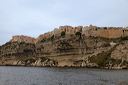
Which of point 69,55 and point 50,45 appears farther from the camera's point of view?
point 50,45

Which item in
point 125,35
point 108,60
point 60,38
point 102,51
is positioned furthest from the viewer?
point 60,38

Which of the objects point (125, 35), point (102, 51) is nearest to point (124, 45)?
point (102, 51)

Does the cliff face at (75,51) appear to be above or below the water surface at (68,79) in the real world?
above

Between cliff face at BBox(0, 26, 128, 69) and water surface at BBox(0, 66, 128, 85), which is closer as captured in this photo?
water surface at BBox(0, 66, 128, 85)

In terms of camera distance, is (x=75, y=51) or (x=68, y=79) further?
(x=75, y=51)

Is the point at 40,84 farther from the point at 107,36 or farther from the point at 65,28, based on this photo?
the point at 65,28

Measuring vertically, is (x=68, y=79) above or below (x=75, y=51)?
below

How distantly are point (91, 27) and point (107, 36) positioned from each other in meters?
10.7

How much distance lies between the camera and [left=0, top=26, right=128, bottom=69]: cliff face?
439ft

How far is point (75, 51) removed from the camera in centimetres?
15975

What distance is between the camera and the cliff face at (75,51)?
134m

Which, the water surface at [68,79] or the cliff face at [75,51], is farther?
the cliff face at [75,51]

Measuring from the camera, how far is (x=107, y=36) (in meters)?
163

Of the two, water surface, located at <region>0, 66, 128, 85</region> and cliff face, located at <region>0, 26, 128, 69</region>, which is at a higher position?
cliff face, located at <region>0, 26, 128, 69</region>
